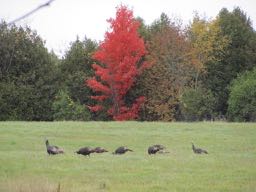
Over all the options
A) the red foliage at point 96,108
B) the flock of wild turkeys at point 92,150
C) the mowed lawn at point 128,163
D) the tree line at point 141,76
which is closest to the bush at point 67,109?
the tree line at point 141,76

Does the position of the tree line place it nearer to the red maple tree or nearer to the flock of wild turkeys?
the red maple tree

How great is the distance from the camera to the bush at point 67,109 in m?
51.5

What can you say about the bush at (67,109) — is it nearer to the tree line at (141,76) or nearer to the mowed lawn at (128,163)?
the tree line at (141,76)

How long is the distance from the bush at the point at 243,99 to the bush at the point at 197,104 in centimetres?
186

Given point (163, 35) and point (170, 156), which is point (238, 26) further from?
point (170, 156)

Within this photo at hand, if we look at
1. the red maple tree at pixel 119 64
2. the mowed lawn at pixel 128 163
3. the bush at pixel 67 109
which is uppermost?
the red maple tree at pixel 119 64

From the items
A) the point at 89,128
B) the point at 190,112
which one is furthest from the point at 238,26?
the point at 89,128

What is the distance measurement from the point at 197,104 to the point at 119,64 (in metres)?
7.51

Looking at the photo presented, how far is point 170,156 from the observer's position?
18875 mm

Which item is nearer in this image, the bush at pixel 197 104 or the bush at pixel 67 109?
the bush at pixel 197 104

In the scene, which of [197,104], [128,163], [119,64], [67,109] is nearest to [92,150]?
[128,163]

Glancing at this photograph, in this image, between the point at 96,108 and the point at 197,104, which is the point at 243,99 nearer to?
the point at 197,104

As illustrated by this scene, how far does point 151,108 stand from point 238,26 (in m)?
12.3

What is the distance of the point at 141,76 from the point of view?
52.7 metres
